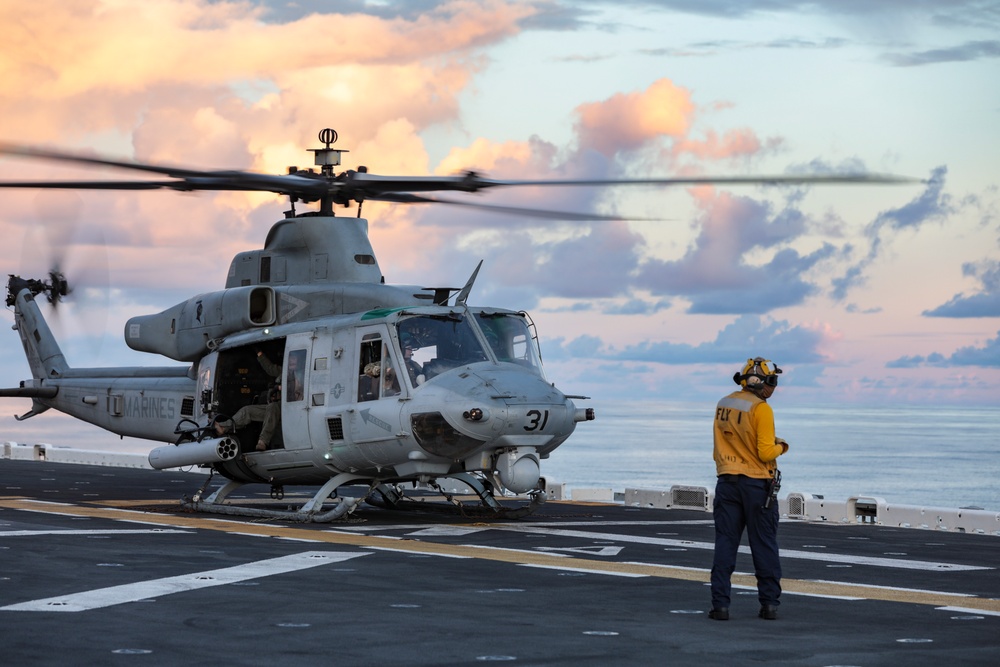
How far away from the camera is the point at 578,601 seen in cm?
1072

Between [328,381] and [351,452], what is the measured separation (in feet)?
3.38

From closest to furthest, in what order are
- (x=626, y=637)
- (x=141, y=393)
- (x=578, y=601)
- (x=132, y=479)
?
(x=626, y=637), (x=578, y=601), (x=141, y=393), (x=132, y=479)

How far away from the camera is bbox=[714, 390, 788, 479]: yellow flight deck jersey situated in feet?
33.4

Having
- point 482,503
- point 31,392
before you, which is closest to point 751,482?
point 482,503

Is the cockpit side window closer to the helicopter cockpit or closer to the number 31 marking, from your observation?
the helicopter cockpit

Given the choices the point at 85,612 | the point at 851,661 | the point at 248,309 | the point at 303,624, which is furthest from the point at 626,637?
the point at 248,309

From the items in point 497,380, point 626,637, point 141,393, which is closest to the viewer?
point 626,637

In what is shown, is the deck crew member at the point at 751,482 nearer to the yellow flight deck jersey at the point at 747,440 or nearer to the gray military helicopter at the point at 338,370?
the yellow flight deck jersey at the point at 747,440

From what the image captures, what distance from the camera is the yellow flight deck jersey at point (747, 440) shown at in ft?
33.4

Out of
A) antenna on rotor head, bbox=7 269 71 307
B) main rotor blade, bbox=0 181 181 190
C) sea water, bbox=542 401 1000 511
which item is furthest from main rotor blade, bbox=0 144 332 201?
sea water, bbox=542 401 1000 511

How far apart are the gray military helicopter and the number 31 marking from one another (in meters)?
0.02

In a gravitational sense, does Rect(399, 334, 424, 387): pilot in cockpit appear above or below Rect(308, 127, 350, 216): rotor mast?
below

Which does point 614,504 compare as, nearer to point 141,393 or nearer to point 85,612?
point 141,393

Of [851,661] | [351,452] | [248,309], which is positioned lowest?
[851,661]
